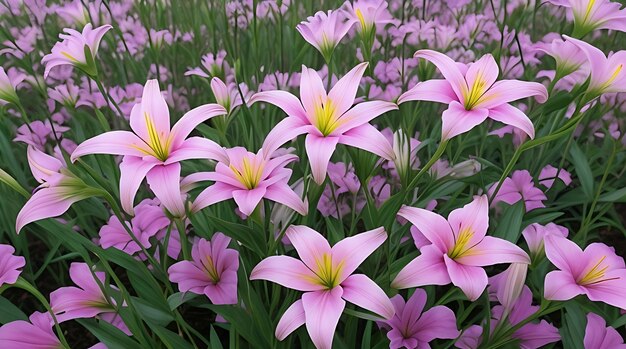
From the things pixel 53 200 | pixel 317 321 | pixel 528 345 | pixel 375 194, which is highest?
pixel 53 200

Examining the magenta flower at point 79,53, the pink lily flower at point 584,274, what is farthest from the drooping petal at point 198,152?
the pink lily flower at point 584,274


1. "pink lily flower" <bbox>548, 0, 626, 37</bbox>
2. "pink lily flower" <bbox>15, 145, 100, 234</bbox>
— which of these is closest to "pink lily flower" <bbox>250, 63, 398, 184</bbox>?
"pink lily flower" <bbox>15, 145, 100, 234</bbox>

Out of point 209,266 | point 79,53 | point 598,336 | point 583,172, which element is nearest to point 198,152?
point 209,266

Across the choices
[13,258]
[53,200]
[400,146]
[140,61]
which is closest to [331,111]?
[400,146]

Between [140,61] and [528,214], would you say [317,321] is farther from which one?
[140,61]

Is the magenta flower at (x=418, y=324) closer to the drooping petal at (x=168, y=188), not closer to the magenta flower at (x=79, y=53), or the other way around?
the drooping petal at (x=168, y=188)

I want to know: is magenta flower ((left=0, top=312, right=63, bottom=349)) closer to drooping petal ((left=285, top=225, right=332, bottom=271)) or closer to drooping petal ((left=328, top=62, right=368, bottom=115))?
drooping petal ((left=285, top=225, right=332, bottom=271))
